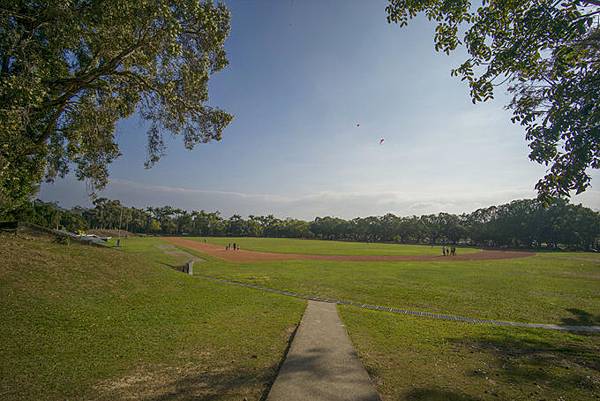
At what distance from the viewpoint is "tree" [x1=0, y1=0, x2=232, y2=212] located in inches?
271

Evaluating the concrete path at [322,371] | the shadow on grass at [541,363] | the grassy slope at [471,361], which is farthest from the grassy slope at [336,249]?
the concrete path at [322,371]

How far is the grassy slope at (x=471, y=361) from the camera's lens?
5.09m

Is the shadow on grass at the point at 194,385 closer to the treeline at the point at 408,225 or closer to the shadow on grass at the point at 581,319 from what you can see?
the shadow on grass at the point at 581,319

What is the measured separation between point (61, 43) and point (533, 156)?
40.4 ft

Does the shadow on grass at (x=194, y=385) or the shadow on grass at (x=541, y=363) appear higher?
the shadow on grass at (x=194, y=385)

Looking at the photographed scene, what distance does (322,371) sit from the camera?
18.0 feet

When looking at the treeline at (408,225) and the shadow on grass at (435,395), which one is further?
the treeline at (408,225)

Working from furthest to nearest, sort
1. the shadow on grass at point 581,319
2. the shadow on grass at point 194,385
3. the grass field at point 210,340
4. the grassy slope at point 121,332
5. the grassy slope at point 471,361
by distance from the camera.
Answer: the shadow on grass at point 581,319 → the grassy slope at point 471,361 → the grass field at point 210,340 → the grassy slope at point 121,332 → the shadow on grass at point 194,385

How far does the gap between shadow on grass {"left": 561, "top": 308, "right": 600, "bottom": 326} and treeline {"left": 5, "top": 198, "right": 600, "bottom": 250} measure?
192ft

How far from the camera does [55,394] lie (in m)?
4.40

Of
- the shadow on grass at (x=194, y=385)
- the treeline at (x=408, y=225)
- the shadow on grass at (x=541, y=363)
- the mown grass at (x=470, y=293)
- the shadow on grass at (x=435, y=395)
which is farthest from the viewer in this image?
the treeline at (x=408, y=225)

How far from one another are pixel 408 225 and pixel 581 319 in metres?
105

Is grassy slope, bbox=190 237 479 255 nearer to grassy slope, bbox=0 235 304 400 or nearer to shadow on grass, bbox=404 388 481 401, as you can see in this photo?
grassy slope, bbox=0 235 304 400

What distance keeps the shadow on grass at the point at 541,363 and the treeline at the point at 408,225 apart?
5625 cm
